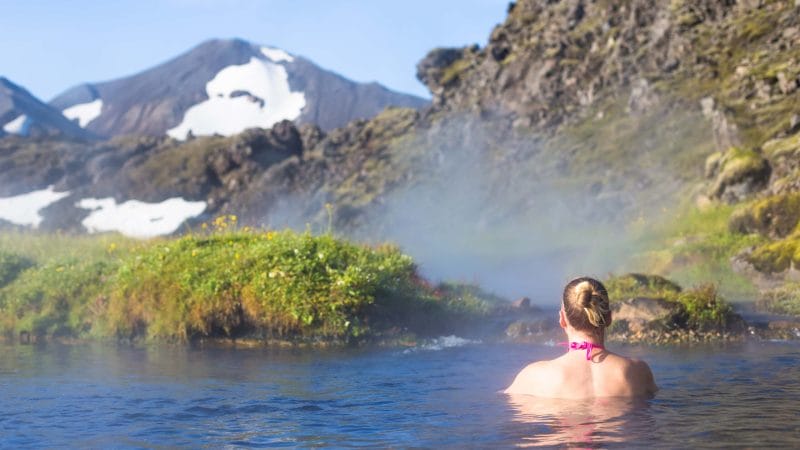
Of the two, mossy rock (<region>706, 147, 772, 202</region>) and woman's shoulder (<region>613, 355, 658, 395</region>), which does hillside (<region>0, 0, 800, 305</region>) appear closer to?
mossy rock (<region>706, 147, 772, 202</region>)

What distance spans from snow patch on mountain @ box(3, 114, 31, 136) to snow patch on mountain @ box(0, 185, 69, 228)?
222ft

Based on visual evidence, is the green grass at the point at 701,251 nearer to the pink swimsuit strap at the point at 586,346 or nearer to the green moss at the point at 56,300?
the pink swimsuit strap at the point at 586,346

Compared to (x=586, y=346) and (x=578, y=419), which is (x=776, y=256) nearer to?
(x=578, y=419)

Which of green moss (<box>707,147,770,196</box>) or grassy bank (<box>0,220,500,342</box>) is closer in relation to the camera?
grassy bank (<box>0,220,500,342</box>)

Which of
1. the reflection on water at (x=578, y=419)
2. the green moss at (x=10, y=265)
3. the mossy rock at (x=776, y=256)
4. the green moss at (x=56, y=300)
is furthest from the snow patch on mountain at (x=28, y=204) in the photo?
the reflection on water at (x=578, y=419)

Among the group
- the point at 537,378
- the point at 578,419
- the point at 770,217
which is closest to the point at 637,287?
the point at 770,217

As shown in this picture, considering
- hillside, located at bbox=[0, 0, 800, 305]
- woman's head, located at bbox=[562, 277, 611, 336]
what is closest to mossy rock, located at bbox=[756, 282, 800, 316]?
hillside, located at bbox=[0, 0, 800, 305]

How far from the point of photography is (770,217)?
95.5 feet

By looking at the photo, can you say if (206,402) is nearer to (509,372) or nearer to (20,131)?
(509,372)

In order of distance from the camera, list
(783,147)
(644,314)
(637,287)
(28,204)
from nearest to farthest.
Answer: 1. (644,314)
2. (637,287)
3. (783,147)
4. (28,204)

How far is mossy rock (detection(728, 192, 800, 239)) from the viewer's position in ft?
92.8

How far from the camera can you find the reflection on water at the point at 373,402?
8.70 m

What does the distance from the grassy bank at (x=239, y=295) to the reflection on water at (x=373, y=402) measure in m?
1.08

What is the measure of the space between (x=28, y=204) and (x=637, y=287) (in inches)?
4711
